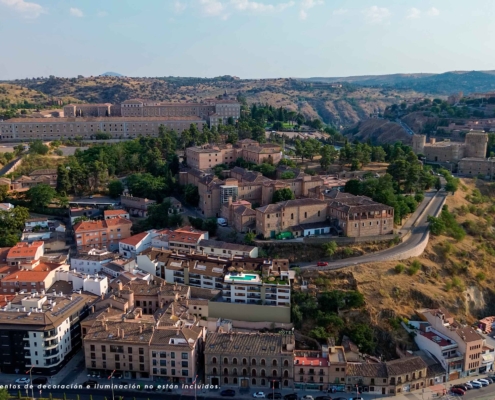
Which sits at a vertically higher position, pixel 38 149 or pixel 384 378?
pixel 38 149

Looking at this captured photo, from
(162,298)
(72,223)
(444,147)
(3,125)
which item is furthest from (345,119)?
(162,298)

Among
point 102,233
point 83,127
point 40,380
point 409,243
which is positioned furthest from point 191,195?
point 83,127

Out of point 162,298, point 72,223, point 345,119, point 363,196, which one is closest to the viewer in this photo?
point 162,298

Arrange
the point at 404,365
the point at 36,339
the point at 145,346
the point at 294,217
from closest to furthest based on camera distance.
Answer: the point at 145,346
the point at 36,339
the point at 404,365
the point at 294,217

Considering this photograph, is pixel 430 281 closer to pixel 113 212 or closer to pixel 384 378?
pixel 384 378

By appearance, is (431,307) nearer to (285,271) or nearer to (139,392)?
(285,271)
